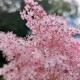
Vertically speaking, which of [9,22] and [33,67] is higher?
[9,22]

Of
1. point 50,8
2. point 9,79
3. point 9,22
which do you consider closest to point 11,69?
point 9,79

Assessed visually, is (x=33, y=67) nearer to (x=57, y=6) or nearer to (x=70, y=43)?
(x=70, y=43)

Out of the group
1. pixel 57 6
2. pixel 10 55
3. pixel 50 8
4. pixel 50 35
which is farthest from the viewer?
pixel 57 6

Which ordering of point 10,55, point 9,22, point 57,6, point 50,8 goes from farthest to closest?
point 57,6 → point 50,8 → point 9,22 → point 10,55

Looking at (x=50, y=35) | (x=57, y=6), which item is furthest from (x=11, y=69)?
(x=57, y=6)

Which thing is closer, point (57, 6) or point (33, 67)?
point (33, 67)

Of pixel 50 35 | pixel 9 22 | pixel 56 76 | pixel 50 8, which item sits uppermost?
pixel 50 8
